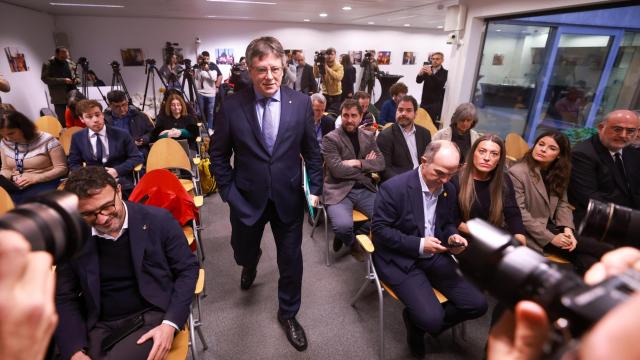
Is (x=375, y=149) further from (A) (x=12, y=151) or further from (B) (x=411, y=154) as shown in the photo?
(A) (x=12, y=151)

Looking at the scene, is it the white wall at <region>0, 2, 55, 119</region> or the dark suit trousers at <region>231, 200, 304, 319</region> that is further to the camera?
the white wall at <region>0, 2, 55, 119</region>

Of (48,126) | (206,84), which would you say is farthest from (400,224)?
(206,84)

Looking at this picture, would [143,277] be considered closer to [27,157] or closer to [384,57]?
[27,157]

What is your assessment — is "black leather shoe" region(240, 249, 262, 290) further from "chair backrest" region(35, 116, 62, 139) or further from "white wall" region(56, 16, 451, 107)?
"white wall" region(56, 16, 451, 107)

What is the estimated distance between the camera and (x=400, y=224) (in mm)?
1838

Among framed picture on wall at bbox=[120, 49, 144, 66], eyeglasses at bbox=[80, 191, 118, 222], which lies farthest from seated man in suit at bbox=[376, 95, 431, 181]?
framed picture on wall at bbox=[120, 49, 144, 66]

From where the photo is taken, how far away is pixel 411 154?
296cm

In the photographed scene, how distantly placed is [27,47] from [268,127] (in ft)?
24.8

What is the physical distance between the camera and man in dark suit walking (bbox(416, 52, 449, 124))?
4793 millimetres

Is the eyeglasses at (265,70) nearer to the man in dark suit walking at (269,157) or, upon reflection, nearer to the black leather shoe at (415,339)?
the man in dark suit walking at (269,157)

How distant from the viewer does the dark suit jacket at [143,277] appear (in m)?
1.28

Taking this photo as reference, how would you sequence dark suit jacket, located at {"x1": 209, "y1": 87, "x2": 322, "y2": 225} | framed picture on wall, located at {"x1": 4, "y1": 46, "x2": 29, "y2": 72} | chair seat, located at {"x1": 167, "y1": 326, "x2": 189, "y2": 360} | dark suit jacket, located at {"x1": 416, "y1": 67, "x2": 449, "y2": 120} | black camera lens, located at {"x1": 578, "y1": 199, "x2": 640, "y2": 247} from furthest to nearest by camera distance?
framed picture on wall, located at {"x1": 4, "y1": 46, "x2": 29, "y2": 72}
dark suit jacket, located at {"x1": 416, "y1": 67, "x2": 449, "y2": 120}
dark suit jacket, located at {"x1": 209, "y1": 87, "x2": 322, "y2": 225}
chair seat, located at {"x1": 167, "y1": 326, "x2": 189, "y2": 360}
black camera lens, located at {"x1": 578, "y1": 199, "x2": 640, "y2": 247}

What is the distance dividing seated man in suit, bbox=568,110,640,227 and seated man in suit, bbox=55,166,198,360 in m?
2.71

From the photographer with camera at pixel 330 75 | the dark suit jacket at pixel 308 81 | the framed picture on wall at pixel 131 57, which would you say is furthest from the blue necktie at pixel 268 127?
the framed picture on wall at pixel 131 57
